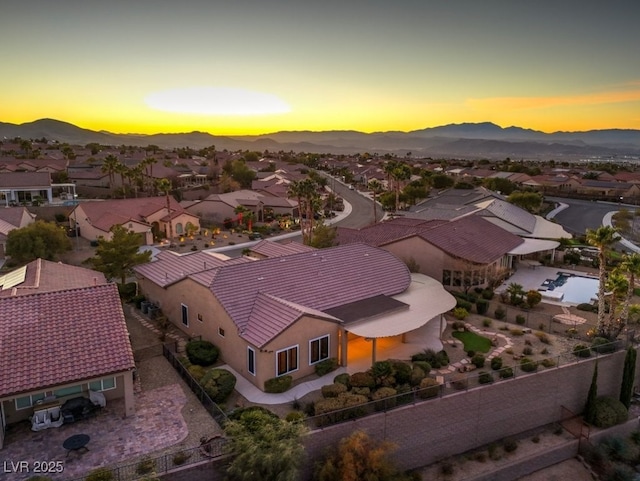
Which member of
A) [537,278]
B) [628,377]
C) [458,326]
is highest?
[458,326]

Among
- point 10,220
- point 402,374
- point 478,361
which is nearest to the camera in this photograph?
point 402,374

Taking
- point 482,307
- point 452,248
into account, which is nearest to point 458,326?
point 482,307

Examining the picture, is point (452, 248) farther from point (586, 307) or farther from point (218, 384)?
point (218, 384)

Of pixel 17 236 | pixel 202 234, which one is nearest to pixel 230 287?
pixel 17 236

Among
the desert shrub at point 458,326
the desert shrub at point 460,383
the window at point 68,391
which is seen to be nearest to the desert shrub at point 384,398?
the desert shrub at point 460,383

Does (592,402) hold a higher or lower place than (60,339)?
lower

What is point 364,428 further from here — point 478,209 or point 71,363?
point 478,209

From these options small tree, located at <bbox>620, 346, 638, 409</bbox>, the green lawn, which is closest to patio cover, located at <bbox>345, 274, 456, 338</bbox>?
the green lawn

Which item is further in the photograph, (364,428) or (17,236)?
(17,236)
